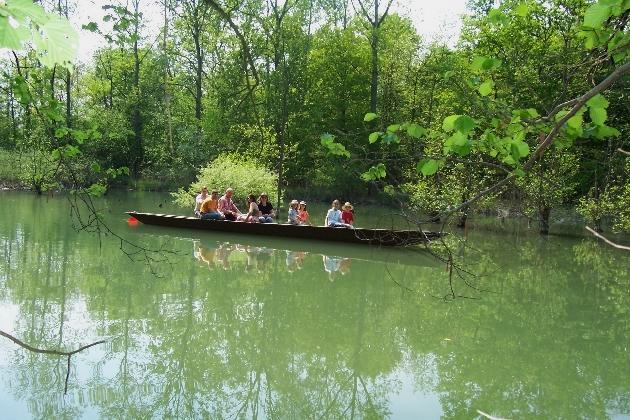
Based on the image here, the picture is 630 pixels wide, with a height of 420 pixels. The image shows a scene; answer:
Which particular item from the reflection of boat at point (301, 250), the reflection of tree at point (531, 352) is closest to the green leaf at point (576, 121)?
the reflection of tree at point (531, 352)

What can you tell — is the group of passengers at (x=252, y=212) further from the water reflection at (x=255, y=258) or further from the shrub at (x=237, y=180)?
the shrub at (x=237, y=180)

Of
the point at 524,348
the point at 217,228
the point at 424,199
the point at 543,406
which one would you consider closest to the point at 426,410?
the point at 543,406

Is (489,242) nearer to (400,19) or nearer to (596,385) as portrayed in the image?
(596,385)

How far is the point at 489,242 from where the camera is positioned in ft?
45.7

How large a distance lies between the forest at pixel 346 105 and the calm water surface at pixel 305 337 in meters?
0.57

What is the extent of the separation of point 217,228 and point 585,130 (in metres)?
12.1

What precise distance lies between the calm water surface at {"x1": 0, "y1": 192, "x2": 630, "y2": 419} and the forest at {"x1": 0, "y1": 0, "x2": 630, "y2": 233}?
57cm

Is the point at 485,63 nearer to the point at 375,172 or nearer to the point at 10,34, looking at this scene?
the point at 375,172

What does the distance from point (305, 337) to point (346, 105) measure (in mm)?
22070

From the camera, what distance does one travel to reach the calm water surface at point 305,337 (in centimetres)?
453

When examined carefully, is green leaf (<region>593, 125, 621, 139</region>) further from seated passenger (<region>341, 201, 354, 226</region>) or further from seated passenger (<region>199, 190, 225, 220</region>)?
seated passenger (<region>199, 190, 225, 220</region>)

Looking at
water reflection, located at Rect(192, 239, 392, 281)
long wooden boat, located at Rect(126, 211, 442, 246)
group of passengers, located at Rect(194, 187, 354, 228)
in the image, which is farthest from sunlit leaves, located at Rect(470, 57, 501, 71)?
group of passengers, located at Rect(194, 187, 354, 228)

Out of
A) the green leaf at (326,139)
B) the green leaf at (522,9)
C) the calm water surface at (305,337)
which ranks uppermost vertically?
the green leaf at (522,9)

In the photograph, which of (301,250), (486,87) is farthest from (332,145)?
(301,250)
